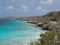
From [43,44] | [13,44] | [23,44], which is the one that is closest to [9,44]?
[13,44]

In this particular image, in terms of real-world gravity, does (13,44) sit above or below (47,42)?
above

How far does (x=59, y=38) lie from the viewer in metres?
12.1

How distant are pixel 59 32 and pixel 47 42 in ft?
5.47

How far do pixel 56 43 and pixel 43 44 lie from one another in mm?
1713

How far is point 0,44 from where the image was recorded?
19.7 meters

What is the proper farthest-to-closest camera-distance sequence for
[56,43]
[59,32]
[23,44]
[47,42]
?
[23,44] < [59,32] < [47,42] < [56,43]

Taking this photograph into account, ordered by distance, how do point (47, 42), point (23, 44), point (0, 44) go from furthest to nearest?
point (0, 44)
point (23, 44)
point (47, 42)

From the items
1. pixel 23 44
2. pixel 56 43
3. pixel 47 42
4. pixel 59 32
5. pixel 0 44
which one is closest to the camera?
pixel 56 43

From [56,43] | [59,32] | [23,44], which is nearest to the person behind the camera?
[56,43]

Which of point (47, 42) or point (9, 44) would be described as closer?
point (47, 42)

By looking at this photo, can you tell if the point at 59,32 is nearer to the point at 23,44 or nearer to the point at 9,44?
the point at 23,44

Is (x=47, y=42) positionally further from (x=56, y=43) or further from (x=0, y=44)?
(x=0, y=44)

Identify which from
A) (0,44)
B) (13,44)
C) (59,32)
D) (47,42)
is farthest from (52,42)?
(0,44)

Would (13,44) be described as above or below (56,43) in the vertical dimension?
above
